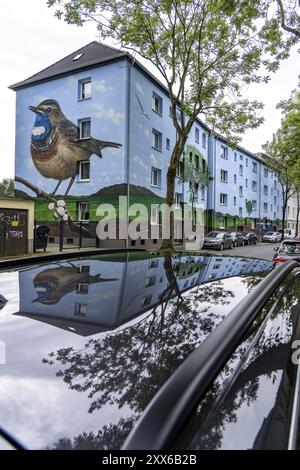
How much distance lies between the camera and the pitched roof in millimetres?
20075

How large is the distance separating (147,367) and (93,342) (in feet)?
0.89

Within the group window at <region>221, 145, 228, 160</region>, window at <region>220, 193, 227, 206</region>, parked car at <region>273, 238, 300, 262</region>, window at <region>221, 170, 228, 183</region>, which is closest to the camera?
parked car at <region>273, 238, 300, 262</region>

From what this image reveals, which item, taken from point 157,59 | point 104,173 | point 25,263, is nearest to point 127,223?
point 104,173

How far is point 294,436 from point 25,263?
235cm

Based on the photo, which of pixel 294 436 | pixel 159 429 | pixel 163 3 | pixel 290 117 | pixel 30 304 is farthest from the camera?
pixel 290 117

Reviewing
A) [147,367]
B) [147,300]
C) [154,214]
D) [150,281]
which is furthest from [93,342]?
[154,214]

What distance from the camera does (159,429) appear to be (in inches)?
28.4

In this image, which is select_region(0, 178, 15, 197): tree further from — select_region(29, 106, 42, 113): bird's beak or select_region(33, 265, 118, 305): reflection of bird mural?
select_region(33, 265, 118, 305): reflection of bird mural

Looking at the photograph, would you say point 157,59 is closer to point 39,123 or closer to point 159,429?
point 39,123

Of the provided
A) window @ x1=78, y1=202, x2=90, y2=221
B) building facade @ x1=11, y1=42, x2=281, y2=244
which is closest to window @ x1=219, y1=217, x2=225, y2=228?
building facade @ x1=11, y1=42, x2=281, y2=244

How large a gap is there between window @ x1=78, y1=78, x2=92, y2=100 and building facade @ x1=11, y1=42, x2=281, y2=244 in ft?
0.22

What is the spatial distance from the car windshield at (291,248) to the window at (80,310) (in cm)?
1016

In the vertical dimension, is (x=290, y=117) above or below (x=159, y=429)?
above

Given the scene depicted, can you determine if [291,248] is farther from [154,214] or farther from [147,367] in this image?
[154,214]
